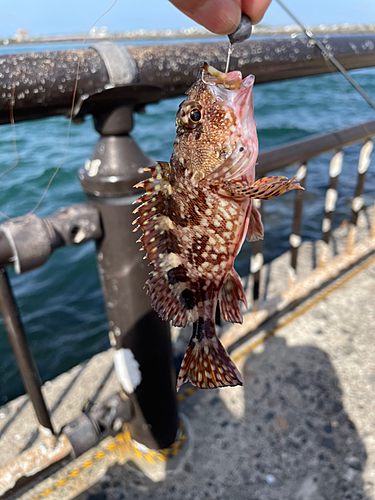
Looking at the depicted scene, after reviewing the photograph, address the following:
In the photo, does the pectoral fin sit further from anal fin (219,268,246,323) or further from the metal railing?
the metal railing

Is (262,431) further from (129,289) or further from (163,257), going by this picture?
(163,257)

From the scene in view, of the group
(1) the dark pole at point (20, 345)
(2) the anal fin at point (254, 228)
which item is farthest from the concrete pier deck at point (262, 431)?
(2) the anal fin at point (254, 228)

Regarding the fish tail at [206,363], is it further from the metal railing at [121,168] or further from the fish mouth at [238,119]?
the metal railing at [121,168]

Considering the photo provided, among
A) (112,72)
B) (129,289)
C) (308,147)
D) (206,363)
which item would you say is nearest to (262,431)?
(129,289)

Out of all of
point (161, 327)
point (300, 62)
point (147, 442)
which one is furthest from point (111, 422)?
point (300, 62)

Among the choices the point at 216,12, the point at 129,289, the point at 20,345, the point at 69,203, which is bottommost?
the point at 69,203
